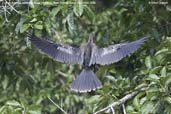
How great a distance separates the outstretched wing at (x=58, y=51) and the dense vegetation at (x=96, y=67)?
93mm

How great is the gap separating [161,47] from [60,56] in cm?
59

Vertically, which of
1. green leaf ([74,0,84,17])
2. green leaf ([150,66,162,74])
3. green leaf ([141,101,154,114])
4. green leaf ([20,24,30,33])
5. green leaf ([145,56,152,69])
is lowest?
green leaf ([141,101,154,114])

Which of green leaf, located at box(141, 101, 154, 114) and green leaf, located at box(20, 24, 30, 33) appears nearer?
green leaf, located at box(141, 101, 154, 114)

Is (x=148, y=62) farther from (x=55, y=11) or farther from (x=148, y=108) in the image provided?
(x=55, y=11)

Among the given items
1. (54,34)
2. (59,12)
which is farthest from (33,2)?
(54,34)

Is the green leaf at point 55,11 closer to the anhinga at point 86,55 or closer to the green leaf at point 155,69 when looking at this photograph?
the anhinga at point 86,55

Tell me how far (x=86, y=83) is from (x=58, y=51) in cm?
27

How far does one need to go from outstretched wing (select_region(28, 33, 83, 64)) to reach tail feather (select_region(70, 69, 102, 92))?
0.28ft

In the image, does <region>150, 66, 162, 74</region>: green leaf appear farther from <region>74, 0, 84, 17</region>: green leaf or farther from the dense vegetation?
<region>74, 0, 84, 17</region>: green leaf

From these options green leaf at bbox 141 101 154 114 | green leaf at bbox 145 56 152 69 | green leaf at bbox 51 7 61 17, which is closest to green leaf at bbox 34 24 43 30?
green leaf at bbox 51 7 61 17

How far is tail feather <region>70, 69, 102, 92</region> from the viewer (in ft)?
8.93

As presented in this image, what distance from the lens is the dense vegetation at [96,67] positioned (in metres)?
2.63

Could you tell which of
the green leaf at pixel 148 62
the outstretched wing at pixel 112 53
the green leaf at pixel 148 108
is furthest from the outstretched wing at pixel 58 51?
the green leaf at pixel 148 108

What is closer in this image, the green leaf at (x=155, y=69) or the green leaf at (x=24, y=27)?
the green leaf at (x=155, y=69)
